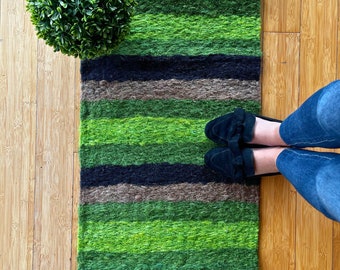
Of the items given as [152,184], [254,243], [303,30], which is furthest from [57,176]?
[303,30]

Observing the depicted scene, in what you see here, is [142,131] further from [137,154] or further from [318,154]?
[318,154]

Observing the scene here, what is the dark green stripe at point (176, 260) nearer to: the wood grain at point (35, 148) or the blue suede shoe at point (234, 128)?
the wood grain at point (35, 148)

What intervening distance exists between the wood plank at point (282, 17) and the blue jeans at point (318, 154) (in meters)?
0.39

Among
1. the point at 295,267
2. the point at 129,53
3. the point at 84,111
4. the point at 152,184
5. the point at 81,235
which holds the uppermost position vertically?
the point at 129,53

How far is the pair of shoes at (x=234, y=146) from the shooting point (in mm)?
1113

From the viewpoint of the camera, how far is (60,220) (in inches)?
45.7

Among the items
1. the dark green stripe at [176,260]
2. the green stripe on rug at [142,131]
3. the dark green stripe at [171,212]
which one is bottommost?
the dark green stripe at [176,260]

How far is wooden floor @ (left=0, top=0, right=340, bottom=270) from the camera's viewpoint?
116cm

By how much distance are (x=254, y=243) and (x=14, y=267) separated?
0.67 meters

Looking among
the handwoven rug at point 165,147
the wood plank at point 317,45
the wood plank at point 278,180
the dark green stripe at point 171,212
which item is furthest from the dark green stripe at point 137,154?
the wood plank at point 317,45

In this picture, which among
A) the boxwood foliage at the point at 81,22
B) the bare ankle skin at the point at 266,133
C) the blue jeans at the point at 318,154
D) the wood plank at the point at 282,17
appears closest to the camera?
the blue jeans at the point at 318,154

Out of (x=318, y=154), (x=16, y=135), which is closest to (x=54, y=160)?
(x=16, y=135)

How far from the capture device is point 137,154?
1156mm

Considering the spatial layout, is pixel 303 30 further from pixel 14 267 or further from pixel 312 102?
pixel 14 267
